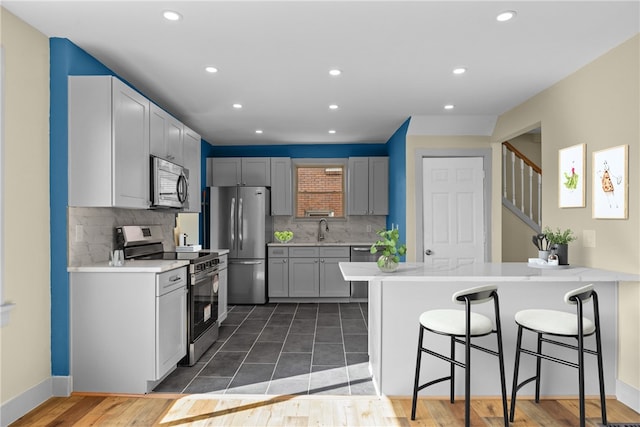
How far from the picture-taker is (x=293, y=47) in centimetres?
296

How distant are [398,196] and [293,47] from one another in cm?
316

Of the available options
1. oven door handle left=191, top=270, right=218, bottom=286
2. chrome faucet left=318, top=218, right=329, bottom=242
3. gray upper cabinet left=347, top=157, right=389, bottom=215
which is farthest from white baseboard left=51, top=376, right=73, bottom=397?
gray upper cabinet left=347, top=157, right=389, bottom=215

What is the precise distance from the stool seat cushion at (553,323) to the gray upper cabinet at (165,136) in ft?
10.3

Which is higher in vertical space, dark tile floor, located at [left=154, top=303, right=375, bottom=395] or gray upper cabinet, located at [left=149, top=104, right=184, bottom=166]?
gray upper cabinet, located at [left=149, top=104, right=184, bottom=166]

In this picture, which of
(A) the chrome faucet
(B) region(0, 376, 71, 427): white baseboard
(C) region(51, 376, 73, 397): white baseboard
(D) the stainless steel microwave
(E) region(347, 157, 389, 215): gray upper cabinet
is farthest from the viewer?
(A) the chrome faucet

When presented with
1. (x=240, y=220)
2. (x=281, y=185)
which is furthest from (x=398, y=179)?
(x=240, y=220)

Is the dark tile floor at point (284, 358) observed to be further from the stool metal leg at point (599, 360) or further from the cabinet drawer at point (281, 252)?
the stool metal leg at point (599, 360)

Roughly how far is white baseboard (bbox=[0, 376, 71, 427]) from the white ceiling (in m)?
2.35

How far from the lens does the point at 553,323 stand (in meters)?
2.52

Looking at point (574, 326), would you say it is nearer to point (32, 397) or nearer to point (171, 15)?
point (171, 15)

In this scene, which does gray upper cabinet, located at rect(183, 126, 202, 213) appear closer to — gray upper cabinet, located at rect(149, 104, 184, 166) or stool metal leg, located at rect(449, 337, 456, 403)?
gray upper cabinet, located at rect(149, 104, 184, 166)

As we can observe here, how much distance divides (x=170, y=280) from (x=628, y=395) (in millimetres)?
3380

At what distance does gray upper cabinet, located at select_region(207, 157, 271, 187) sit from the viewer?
6.62 metres

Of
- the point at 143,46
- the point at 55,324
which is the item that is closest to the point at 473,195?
the point at 143,46
